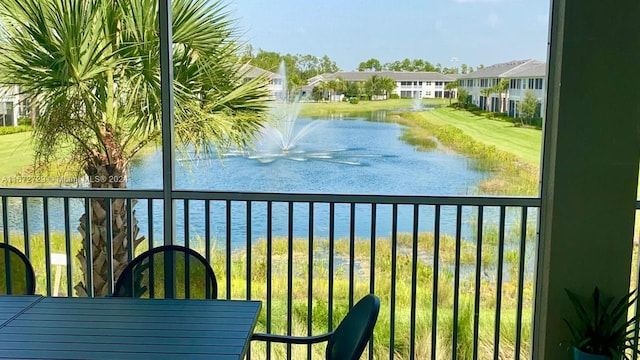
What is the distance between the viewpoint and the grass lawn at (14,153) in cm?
330

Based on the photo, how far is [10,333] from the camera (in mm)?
1860

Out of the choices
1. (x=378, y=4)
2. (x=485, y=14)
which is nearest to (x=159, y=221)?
(x=378, y=4)

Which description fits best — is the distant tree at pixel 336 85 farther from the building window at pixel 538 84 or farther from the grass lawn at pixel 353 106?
the building window at pixel 538 84

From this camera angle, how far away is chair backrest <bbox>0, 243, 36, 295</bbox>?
2541mm

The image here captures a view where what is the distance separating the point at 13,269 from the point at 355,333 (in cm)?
164

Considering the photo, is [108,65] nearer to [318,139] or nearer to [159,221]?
[159,221]

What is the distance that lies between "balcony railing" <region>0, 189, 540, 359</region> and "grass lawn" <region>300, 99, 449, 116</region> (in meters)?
0.47

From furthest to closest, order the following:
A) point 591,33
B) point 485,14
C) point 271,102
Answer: point 271,102, point 485,14, point 591,33

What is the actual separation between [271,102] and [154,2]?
85cm

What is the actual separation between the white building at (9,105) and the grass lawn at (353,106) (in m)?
1.63

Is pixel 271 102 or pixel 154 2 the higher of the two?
pixel 154 2

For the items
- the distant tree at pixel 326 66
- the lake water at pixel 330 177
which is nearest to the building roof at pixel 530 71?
the lake water at pixel 330 177

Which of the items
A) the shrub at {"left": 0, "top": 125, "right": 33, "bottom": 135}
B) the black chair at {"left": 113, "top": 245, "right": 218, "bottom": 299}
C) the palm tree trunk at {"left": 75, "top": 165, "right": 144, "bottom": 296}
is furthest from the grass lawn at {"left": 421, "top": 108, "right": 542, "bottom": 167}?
the shrub at {"left": 0, "top": 125, "right": 33, "bottom": 135}

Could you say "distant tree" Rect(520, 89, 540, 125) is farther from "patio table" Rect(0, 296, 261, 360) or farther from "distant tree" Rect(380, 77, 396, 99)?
"patio table" Rect(0, 296, 261, 360)
